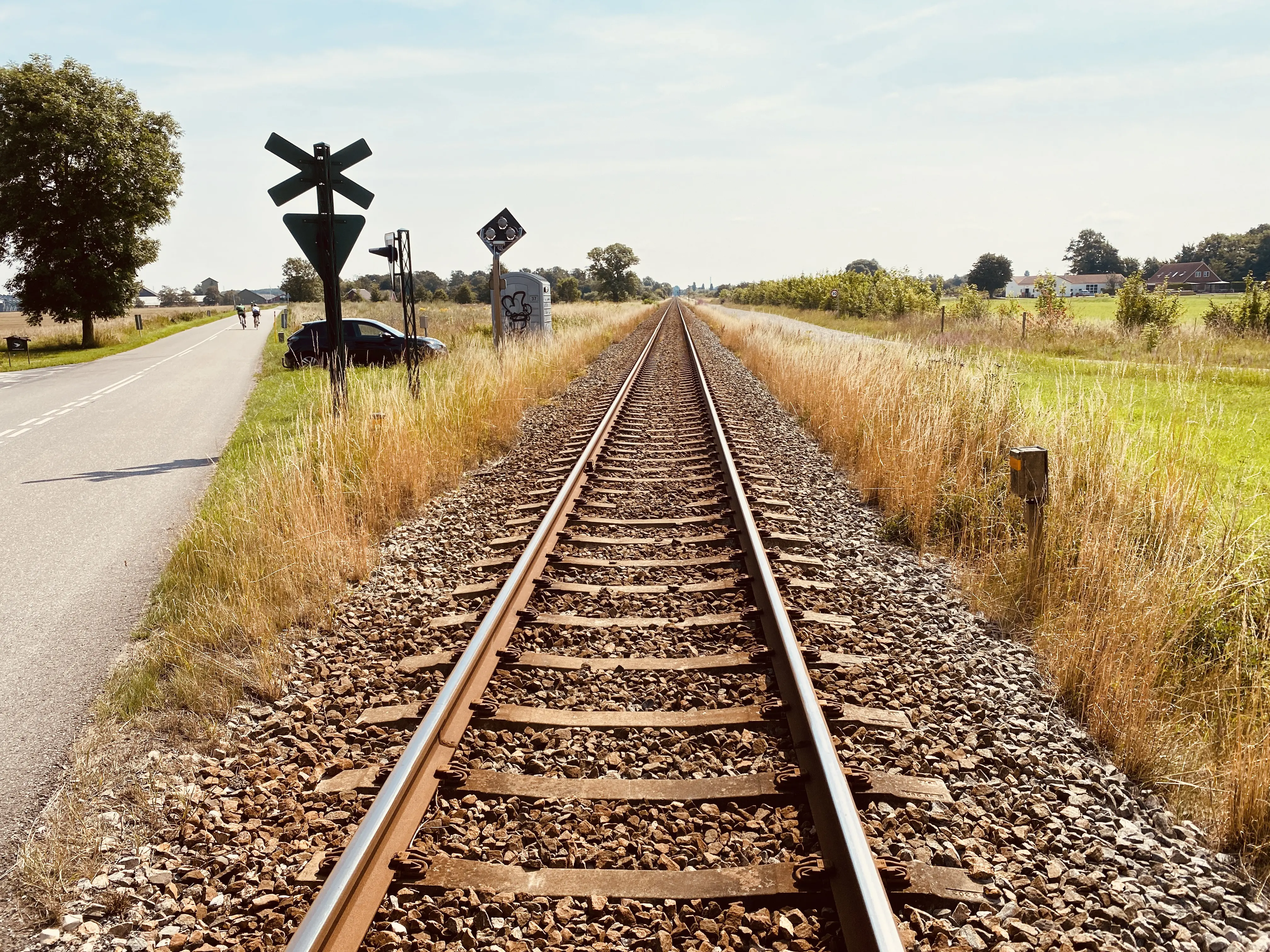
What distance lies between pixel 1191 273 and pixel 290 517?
13833 centimetres

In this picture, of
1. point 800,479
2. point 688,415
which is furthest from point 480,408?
point 800,479

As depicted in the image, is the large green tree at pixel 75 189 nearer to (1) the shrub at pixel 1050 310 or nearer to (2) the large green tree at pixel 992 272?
(1) the shrub at pixel 1050 310

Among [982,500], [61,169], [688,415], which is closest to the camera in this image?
[982,500]

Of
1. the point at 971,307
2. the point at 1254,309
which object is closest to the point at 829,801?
the point at 1254,309

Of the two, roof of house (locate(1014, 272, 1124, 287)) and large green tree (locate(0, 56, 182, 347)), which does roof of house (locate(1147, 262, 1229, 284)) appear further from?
large green tree (locate(0, 56, 182, 347))

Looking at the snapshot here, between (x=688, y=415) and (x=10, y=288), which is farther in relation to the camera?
(x=10, y=288)

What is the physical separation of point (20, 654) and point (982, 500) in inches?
257

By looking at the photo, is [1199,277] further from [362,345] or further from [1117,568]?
[1117,568]

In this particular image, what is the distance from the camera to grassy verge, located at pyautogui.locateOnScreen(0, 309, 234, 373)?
26.7 metres

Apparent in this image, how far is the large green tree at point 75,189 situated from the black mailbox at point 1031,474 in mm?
35549

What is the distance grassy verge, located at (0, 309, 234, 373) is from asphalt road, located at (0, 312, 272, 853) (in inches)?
416

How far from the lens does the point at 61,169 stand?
3050cm

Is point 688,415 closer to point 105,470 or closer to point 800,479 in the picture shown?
point 800,479

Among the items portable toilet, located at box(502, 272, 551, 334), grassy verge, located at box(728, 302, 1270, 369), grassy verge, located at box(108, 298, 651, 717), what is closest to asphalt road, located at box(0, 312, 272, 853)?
grassy verge, located at box(108, 298, 651, 717)
